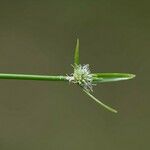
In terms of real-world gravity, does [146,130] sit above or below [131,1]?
below

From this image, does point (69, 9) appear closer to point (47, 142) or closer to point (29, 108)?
point (29, 108)

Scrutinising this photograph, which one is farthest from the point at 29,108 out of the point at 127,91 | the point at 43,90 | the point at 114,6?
the point at 114,6

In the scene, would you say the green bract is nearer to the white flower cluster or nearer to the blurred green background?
the white flower cluster

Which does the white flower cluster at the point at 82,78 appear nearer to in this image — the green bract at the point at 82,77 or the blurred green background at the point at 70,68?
the green bract at the point at 82,77

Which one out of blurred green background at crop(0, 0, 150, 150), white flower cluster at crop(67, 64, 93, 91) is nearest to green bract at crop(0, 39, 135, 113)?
white flower cluster at crop(67, 64, 93, 91)

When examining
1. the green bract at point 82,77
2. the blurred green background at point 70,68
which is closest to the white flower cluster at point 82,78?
the green bract at point 82,77

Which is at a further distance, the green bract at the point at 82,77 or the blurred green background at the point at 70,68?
the blurred green background at the point at 70,68

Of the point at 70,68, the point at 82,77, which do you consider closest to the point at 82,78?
the point at 82,77

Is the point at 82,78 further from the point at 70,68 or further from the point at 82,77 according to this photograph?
the point at 70,68
